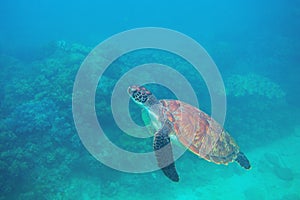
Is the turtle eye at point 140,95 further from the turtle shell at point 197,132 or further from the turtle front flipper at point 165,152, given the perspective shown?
the turtle front flipper at point 165,152

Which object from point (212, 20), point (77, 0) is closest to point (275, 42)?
point (212, 20)

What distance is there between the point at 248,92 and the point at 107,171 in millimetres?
9886

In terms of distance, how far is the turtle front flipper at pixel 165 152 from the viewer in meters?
4.16

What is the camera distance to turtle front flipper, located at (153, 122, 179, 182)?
4.16 meters

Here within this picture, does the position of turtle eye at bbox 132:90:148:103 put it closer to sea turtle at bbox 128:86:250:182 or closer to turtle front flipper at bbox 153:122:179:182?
sea turtle at bbox 128:86:250:182

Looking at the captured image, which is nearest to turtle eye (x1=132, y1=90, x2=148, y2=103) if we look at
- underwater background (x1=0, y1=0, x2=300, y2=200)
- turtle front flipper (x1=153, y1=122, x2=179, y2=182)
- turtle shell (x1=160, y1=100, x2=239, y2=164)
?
turtle shell (x1=160, y1=100, x2=239, y2=164)

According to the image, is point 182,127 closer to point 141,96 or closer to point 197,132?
point 197,132

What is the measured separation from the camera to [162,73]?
38.8ft

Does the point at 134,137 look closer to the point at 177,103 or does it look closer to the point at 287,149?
the point at 177,103

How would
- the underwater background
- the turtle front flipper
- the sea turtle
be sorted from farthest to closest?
the underwater background < the sea turtle < the turtle front flipper

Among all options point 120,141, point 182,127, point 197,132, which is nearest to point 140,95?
point 182,127

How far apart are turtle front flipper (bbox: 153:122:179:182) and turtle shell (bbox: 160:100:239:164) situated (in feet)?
0.92

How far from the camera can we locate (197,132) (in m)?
5.04

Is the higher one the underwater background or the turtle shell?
the turtle shell
